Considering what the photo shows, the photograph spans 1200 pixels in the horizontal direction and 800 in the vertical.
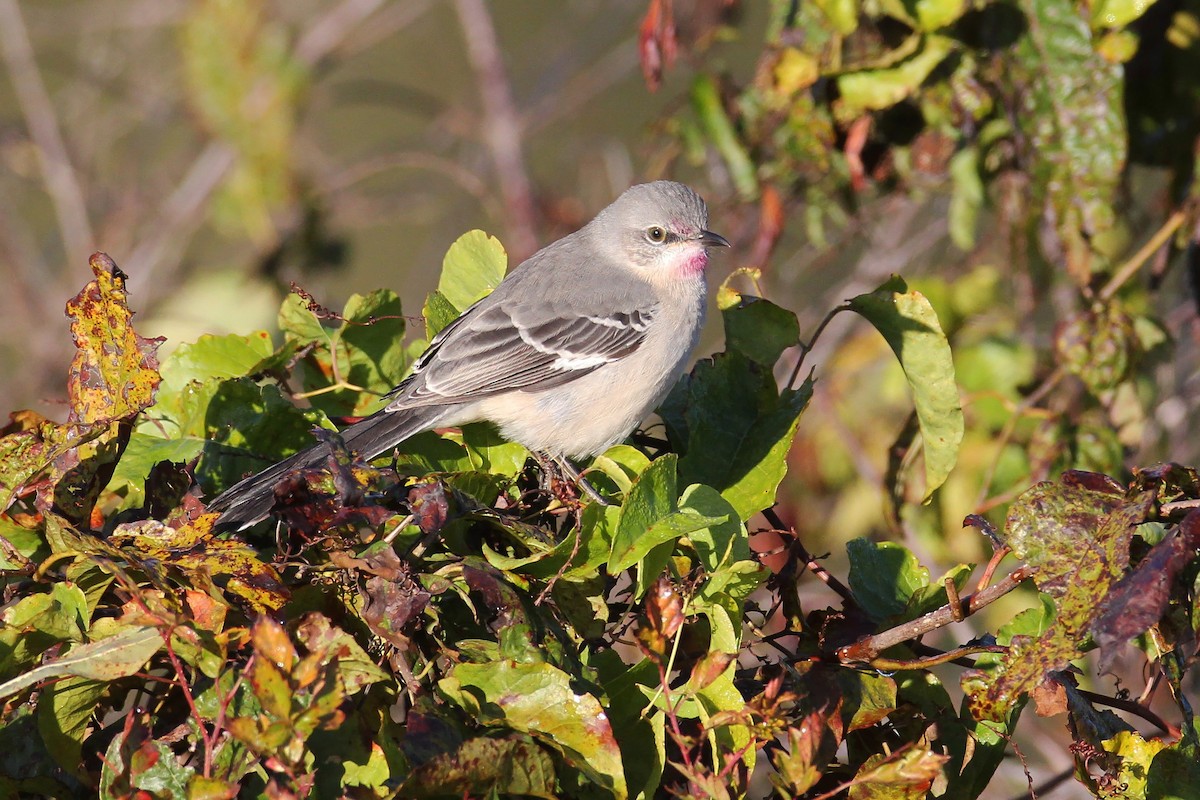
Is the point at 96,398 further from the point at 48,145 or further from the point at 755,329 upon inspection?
the point at 48,145

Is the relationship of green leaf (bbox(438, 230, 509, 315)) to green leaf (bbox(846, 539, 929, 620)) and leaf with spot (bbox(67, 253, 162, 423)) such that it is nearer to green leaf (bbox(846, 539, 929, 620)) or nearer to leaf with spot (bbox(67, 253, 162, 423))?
→ leaf with spot (bbox(67, 253, 162, 423))

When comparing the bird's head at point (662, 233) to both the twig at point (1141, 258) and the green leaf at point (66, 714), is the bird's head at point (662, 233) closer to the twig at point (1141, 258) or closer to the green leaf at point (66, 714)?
the twig at point (1141, 258)

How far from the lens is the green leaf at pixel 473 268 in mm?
2949

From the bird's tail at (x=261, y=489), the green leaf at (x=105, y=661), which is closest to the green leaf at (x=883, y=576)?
the bird's tail at (x=261, y=489)

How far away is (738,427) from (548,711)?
1049 mm

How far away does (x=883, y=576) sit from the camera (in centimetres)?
223

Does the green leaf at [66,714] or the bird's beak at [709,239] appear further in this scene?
the bird's beak at [709,239]

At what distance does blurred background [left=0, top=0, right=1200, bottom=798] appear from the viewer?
141 inches

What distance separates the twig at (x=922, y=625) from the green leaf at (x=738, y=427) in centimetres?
45

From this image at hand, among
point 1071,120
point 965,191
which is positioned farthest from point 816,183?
point 1071,120

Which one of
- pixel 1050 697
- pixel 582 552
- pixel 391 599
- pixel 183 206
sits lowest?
pixel 1050 697

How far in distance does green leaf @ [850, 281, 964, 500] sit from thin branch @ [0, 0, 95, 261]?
559 centimetres

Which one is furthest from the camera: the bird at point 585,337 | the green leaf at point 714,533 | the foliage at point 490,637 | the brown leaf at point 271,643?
the bird at point 585,337

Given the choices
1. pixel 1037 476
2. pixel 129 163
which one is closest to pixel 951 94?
pixel 1037 476
